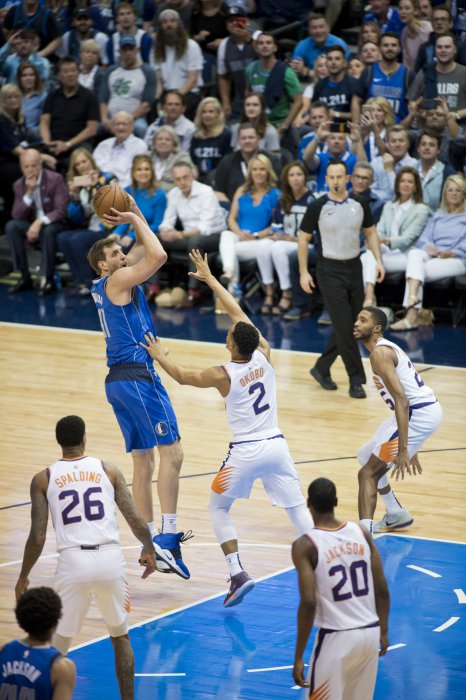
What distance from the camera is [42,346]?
1452 cm

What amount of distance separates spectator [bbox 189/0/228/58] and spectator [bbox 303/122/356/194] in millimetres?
3549

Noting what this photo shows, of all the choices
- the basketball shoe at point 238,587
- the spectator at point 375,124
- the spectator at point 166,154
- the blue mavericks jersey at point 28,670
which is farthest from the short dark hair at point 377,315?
the spectator at point 166,154

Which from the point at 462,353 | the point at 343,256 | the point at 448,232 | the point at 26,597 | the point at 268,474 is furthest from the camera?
the point at 448,232

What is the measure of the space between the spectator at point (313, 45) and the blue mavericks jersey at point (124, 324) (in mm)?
10538

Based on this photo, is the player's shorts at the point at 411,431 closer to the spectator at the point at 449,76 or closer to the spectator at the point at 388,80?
the spectator at the point at 449,76

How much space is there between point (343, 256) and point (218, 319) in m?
3.67

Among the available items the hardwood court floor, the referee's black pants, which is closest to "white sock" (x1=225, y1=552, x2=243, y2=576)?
the hardwood court floor

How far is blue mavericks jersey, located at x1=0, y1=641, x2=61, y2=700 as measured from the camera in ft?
15.0

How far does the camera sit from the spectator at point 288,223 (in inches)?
611

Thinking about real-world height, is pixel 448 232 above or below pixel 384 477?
below

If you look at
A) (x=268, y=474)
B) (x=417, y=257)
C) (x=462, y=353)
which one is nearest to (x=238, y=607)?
(x=268, y=474)

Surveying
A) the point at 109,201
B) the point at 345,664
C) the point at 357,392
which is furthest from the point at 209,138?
the point at 345,664

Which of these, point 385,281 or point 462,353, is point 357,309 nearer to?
point 462,353

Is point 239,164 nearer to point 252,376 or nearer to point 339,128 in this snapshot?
point 339,128
